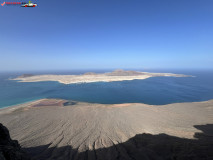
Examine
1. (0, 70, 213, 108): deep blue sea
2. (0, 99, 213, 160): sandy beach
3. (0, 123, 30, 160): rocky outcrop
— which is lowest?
(0, 70, 213, 108): deep blue sea

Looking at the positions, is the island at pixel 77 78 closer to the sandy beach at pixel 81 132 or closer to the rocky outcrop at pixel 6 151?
the sandy beach at pixel 81 132

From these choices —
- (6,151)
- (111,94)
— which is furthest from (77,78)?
(6,151)

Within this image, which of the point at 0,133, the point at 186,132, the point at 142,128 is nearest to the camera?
the point at 0,133

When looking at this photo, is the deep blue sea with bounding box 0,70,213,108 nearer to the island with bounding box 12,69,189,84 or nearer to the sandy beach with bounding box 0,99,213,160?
the sandy beach with bounding box 0,99,213,160

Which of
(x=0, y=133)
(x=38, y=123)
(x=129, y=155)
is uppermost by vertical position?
(x=0, y=133)

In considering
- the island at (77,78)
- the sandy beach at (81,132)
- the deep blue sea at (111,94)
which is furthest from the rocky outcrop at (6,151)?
the island at (77,78)

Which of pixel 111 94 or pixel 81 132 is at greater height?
pixel 81 132

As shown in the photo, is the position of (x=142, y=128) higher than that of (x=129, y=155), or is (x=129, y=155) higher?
(x=129, y=155)

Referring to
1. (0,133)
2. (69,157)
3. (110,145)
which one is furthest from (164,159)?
(0,133)

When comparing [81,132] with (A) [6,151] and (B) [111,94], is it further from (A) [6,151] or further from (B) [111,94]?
(B) [111,94]

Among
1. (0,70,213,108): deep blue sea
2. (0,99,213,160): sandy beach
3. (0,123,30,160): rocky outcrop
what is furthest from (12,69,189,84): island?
(0,123,30,160): rocky outcrop

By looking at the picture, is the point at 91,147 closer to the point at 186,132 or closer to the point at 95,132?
the point at 95,132
